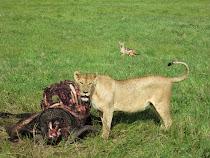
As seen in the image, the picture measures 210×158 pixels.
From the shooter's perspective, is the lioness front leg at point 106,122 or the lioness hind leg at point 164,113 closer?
the lioness front leg at point 106,122

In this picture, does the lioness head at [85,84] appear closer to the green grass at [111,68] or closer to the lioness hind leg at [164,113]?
the green grass at [111,68]

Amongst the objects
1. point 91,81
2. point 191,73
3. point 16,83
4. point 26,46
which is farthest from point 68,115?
point 26,46

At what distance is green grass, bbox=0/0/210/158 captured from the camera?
13.6 ft

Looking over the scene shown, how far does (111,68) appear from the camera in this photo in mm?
8773

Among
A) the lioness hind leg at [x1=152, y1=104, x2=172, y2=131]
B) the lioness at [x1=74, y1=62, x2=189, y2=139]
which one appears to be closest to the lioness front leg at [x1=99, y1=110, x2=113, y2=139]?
the lioness at [x1=74, y1=62, x2=189, y2=139]

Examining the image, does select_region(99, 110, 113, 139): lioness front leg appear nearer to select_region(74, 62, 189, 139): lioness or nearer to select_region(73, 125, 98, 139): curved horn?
select_region(74, 62, 189, 139): lioness

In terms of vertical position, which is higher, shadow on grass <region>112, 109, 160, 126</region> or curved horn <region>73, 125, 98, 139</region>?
curved horn <region>73, 125, 98, 139</region>

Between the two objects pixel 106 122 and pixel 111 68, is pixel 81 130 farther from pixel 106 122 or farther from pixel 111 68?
pixel 111 68

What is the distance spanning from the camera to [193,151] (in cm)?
405

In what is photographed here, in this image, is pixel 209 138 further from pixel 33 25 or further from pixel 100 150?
pixel 33 25

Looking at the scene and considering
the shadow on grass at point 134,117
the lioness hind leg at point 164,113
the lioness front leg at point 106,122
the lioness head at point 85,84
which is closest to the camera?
the lioness head at point 85,84

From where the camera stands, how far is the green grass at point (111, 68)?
163 inches

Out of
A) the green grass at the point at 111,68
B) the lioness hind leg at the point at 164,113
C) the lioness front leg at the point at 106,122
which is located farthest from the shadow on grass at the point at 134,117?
the lioness front leg at the point at 106,122

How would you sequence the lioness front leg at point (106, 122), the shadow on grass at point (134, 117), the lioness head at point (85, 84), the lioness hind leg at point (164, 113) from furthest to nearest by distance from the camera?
the shadow on grass at point (134, 117)
the lioness hind leg at point (164, 113)
the lioness front leg at point (106, 122)
the lioness head at point (85, 84)
